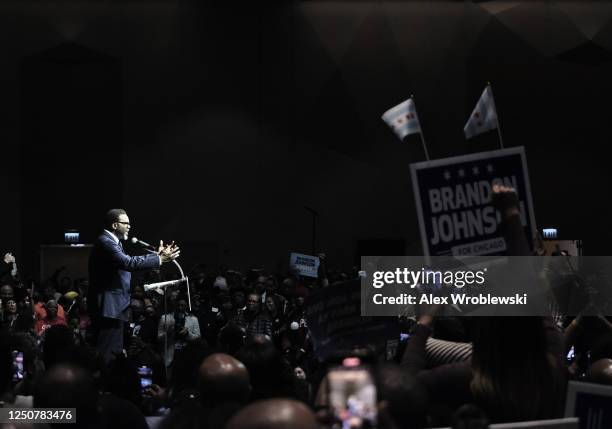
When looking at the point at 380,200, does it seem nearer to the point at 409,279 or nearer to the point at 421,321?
the point at 409,279

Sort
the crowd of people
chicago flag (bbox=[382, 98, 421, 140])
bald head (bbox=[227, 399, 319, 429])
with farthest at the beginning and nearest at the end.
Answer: chicago flag (bbox=[382, 98, 421, 140])
the crowd of people
bald head (bbox=[227, 399, 319, 429])

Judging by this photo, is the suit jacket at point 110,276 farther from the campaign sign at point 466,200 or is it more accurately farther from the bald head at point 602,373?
the bald head at point 602,373

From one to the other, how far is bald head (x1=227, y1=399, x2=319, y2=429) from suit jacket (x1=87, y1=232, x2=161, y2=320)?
5.38 metres

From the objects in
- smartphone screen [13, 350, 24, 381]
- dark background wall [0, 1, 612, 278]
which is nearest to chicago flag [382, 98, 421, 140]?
smartphone screen [13, 350, 24, 381]

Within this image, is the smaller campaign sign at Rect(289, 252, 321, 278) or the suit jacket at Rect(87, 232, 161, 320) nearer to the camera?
the suit jacket at Rect(87, 232, 161, 320)

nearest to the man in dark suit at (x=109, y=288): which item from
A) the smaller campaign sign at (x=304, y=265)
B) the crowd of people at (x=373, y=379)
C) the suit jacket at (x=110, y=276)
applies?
the suit jacket at (x=110, y=276)

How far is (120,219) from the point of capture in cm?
739

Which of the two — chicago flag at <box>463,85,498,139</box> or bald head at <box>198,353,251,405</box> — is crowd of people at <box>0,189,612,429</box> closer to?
bald head at <box>198,353,251,405</box>

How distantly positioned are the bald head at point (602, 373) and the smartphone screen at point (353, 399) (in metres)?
2.61

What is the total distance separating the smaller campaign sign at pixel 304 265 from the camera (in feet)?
51.1

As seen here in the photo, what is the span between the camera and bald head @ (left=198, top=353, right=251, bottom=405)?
3006mm

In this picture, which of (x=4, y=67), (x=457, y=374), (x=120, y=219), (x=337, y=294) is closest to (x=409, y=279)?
(x=120, y=219)

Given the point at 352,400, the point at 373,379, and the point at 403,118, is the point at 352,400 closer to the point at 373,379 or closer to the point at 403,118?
the point at 373,379

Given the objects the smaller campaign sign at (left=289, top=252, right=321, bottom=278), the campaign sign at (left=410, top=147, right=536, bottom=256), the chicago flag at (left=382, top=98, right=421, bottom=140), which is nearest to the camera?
the campaign sign at (left=410, top=147, right=536, bottom=256)
